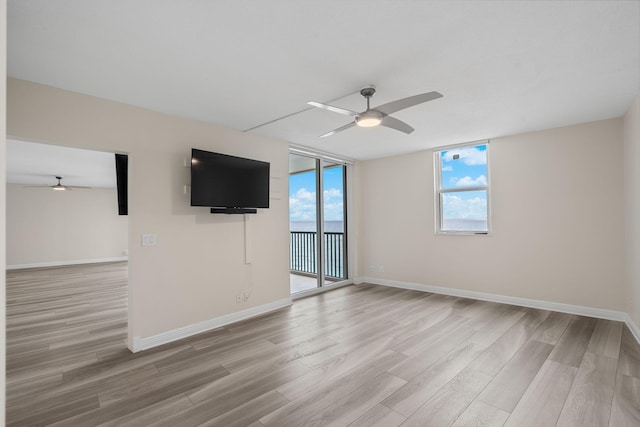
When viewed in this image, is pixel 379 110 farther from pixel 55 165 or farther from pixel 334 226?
pixel 55 165

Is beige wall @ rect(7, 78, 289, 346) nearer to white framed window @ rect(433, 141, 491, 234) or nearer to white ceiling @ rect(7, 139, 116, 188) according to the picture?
white ceiling @ rect(7, 139, 116, 188)

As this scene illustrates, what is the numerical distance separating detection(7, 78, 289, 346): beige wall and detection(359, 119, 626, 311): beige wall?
2.79 metres

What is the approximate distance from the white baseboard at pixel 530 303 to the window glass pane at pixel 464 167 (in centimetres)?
174

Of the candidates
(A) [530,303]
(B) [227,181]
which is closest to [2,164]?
(B) [227,181]

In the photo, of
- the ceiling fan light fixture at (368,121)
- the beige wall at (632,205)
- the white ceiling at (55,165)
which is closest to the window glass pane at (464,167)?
the beige wall at (632,205)

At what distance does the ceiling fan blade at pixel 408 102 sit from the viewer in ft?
7.12

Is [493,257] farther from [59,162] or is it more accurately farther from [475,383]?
[59,162]

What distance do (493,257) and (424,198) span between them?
1.42 metres

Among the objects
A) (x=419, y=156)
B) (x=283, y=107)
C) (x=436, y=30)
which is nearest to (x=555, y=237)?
(x=419, y=156)

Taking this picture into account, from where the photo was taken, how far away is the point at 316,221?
5.42 m

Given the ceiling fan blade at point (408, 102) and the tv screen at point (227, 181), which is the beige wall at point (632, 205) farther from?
the tv screen at point (227, 181)

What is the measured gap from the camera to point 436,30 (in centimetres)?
187

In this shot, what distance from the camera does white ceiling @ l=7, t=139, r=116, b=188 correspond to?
15.7ft

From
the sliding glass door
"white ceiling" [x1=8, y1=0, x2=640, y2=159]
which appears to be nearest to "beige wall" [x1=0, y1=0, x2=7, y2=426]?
"white ceiling" [x1=8, y1=0, x2=640, y2=159]
